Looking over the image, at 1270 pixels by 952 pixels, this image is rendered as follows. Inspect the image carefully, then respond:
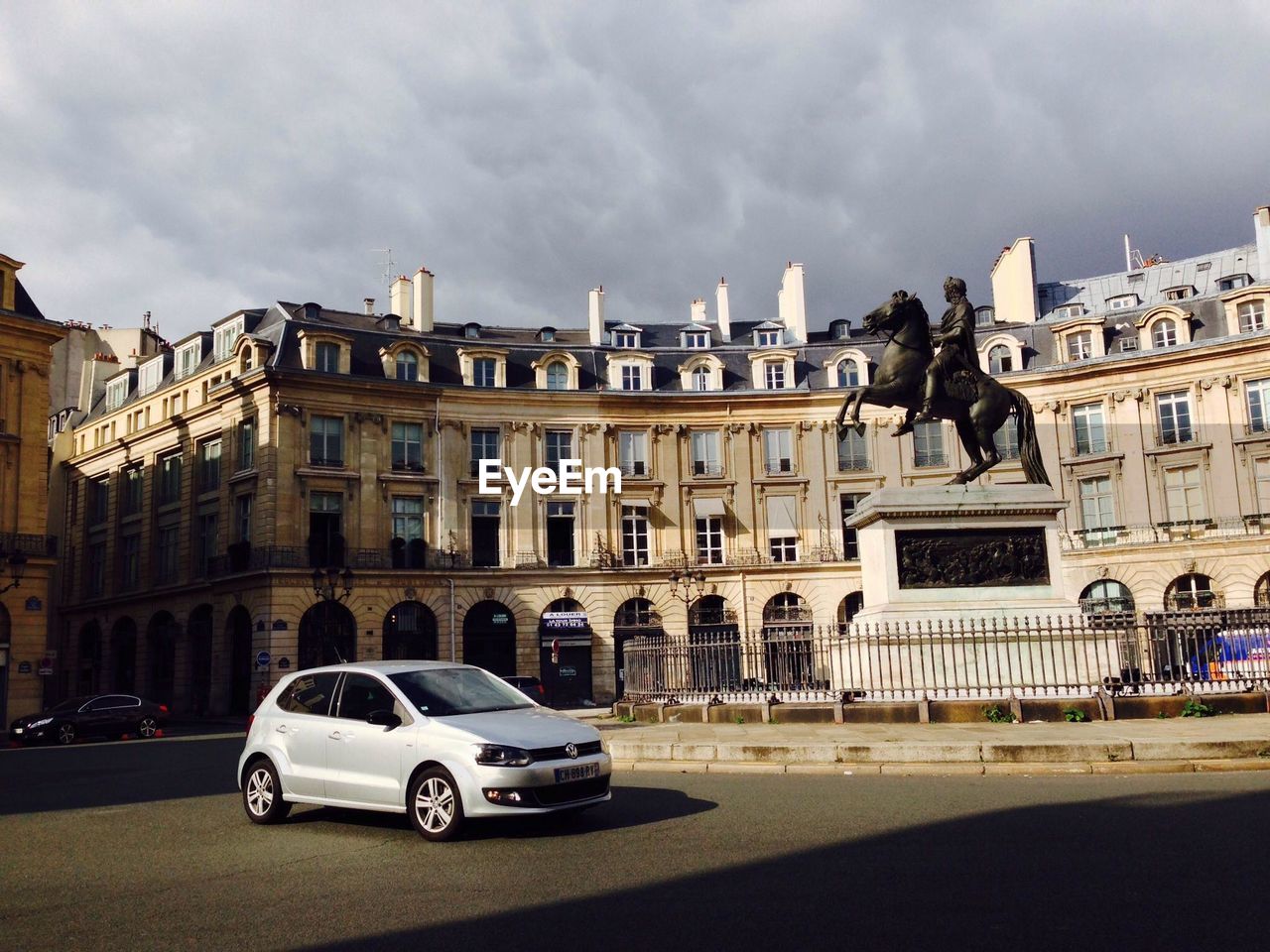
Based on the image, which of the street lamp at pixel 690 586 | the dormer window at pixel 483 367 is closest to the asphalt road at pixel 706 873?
the street lamp at pixel 690 586

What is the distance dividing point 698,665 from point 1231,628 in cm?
814

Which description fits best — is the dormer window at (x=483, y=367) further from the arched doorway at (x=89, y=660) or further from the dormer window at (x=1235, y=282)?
the dormer window at (x=1235, y=282)

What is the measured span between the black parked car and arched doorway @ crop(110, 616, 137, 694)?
24089 millimetres

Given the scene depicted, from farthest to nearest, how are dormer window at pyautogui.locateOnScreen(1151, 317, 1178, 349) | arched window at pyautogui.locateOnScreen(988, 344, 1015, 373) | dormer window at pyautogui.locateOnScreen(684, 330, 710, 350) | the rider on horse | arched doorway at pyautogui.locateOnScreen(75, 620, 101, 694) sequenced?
1. arched doorway at pyautogui.locateOnScreen(75, 620, 101, 694)
2. dormer window at pyautogui.locateOnScreen(684, 330, 710, 350)
3. arched window at pyautogui.locateOnScreen(988, 344, 1015, 373)
4. dormer window at pyautogui.locateOnScreen(1151, 317, 1178, 349)
5. the rider on horse

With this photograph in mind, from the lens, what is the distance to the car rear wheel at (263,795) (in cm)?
1041

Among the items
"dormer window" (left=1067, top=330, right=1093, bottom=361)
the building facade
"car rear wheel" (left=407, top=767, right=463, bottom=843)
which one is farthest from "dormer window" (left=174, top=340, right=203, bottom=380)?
"car rear wheel" (left=407, top=767, right=463, bottom=843)

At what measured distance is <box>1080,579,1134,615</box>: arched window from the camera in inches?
1805

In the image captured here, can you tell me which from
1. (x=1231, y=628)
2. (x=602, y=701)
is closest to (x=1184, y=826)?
(x=1231, y=628)

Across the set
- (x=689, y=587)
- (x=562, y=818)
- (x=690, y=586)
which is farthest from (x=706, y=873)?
(x=690, y=586)

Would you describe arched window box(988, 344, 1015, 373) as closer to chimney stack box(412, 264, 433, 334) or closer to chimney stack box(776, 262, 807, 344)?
chimney stack box(776, 262, 807, 344)

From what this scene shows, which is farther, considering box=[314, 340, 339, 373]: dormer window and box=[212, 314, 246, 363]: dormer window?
box=[212, 314, 246, 363]: dormer window

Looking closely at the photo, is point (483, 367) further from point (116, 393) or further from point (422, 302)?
point (116, 393)

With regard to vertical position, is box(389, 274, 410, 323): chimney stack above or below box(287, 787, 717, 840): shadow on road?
above

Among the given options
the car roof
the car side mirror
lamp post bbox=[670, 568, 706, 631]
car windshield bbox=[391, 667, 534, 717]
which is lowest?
the car side mirror
